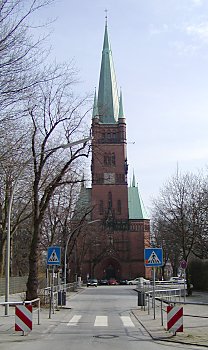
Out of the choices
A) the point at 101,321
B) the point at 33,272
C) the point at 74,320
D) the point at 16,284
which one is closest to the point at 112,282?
the point at 16,284

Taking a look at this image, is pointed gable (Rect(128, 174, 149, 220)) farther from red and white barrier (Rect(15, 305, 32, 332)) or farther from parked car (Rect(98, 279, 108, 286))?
red and white barrier (Rect(15, 305, 32, 332))

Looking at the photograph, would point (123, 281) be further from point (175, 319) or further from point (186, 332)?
point (175, 319)

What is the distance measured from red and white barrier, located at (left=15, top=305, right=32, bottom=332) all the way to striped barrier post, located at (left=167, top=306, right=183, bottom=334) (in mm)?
4247

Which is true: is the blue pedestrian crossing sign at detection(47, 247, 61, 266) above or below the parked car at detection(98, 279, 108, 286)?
above

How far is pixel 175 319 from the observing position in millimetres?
16547

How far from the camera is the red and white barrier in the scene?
16234 mm

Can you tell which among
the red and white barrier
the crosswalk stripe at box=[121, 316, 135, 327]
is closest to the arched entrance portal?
the crosswalk stripe at box=[121, 316, 135, 327]

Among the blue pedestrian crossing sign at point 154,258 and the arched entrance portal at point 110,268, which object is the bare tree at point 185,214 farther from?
the arched entrance portal at point 110,268

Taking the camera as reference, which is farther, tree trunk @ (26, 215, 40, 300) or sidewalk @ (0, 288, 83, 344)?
tree trunk @ (26, 215, 40, 300)

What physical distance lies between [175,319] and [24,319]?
15.0 feet

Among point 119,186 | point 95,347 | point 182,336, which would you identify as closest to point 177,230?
point 182,336

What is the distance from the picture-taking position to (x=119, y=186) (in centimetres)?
11038

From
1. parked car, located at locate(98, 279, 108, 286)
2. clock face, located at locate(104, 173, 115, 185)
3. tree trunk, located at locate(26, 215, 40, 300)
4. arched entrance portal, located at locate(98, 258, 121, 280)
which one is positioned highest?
clock face, located at locate(104, 173, 115, 185)

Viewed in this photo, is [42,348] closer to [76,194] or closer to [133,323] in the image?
[133,323]
